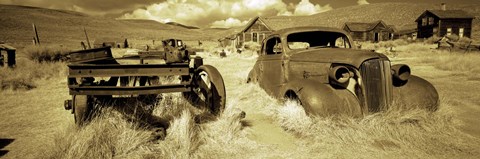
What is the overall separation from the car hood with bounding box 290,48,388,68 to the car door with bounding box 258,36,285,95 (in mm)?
457

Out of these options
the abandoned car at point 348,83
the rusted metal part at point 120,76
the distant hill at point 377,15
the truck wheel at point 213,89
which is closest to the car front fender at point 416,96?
the abandoned car at point 348,83

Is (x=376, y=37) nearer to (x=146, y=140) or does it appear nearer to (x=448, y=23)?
(x=448, y=23)

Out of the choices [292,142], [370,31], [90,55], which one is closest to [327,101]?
[292,142]

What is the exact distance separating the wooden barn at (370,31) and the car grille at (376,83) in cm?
4633

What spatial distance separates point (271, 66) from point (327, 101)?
2.01 meters

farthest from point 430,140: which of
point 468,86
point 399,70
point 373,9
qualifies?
point 373,9

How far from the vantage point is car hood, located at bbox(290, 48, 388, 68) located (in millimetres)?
3838

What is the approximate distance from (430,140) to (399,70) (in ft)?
4.43

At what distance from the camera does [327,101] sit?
364 centimetres

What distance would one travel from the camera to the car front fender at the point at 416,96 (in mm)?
4092

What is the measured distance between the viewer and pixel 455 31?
135 ft

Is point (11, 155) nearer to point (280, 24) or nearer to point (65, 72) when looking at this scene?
point (65, 72)

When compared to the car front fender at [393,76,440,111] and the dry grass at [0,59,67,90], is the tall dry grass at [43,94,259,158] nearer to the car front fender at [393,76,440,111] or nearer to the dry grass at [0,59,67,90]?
the car front fender at [393,76,440,111]

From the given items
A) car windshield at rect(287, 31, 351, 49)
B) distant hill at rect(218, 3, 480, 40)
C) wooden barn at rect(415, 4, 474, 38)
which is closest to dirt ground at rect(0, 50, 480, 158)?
car windshield at rect(287, 31, 351, 49)
